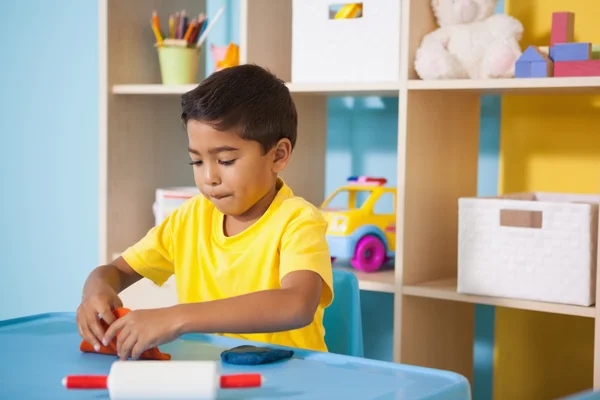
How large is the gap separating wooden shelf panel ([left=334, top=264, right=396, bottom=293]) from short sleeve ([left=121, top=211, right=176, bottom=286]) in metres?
0.46

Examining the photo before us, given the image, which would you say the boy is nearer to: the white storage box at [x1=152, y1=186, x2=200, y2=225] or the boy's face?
the boy's face

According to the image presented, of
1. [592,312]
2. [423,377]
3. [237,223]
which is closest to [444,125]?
[592,312]

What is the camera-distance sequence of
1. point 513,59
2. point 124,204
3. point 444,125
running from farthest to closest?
point 124,204 → point 444,125 → point 513,59

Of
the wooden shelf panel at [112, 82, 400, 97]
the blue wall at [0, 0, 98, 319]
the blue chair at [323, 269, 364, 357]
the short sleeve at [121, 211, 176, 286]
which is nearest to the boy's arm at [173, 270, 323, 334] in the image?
the blue chair at [323, 269, 364, 357]

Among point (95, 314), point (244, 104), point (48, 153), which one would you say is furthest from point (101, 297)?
point (48, 153)

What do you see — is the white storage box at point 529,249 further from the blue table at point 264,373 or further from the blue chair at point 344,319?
the blue table at point 264,373

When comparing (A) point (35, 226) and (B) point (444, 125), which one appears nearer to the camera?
(B) point (444, 125)

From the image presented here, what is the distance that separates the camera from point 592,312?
150 cm

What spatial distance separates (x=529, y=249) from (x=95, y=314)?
817 mm

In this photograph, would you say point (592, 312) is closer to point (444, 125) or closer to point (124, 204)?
point (444, 125)

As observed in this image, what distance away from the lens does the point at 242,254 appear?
4.19 ft

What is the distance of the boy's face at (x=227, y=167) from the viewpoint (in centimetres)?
122

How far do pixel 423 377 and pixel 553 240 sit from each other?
710 mm

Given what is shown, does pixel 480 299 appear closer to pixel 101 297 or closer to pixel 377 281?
pixel 377 281
